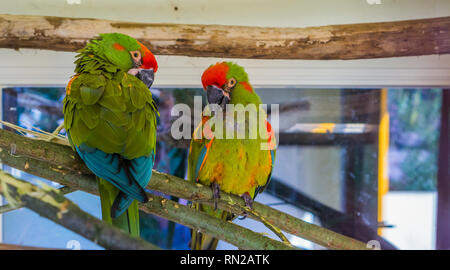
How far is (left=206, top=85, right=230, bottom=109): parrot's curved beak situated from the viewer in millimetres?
938

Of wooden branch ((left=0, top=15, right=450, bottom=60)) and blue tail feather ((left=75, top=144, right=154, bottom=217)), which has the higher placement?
wooden branch ((left=0, top=15, right=450, bottom=60))

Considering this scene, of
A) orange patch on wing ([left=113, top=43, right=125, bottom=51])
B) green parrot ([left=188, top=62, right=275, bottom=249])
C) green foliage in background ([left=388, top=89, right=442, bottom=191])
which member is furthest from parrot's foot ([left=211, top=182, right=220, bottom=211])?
green foliage in background ([left=388, top=89, right=442, bottom=191])

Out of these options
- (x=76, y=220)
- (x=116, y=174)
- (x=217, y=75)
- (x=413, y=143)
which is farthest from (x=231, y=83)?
(x=413, y=143)

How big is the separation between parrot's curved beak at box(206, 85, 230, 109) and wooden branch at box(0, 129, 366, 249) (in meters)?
0.25

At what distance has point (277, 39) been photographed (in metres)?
1.08

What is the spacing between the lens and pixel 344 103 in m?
1.29

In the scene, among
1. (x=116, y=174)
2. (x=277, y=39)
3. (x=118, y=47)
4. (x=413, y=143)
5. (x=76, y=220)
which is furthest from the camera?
(x=413, y=143)

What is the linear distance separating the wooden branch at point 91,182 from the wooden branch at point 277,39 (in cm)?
46

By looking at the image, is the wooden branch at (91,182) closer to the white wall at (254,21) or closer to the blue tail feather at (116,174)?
the blue tail feather at (116,174)

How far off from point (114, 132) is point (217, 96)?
35 cm

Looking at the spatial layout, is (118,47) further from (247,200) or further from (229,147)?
(247,200)

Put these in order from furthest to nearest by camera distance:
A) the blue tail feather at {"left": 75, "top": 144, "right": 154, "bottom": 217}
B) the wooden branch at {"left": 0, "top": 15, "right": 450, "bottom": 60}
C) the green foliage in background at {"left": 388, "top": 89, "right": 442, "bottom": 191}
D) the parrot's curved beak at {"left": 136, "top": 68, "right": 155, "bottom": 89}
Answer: the green foliage in background at {"left": 388, "top": 89, "right": 442, "bottom": 191}, the wooden branch at {"left": 0, "top": 15, "right": 450, "bottom": 60}, the parrot's curved beak at {"left": 136, "top": 68, "right": 155, "bottom": 89}, the blue tail feather at {"left": 75, "top": 144, "right": 154, "bottom": 217}

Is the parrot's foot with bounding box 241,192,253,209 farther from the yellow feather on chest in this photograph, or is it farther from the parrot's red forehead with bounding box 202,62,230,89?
the parrot's red forehead with bounding box 202,62,230,89

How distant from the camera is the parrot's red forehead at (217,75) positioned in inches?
36.9
